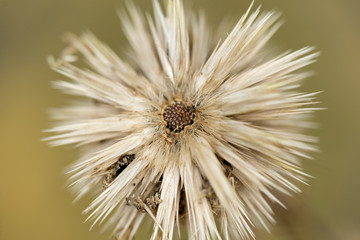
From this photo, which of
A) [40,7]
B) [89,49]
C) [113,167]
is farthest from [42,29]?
[113,167]

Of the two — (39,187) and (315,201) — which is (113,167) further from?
(315,201)

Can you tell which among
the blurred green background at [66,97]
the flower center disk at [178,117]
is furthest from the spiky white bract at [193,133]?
the blurred green background at [66,97]

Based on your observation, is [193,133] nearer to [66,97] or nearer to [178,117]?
[178,117]

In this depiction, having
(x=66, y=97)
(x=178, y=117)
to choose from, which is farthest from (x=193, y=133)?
(x=66, y=97)

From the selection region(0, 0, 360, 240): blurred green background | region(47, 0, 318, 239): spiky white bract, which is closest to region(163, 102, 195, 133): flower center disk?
region(47, 0, 318, 239): spiky white bract

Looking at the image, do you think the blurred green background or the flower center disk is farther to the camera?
the blurred green background

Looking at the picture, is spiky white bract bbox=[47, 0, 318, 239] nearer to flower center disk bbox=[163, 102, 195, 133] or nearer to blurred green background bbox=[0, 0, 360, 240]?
flower center disk bbox=[163, 102, 195, 133]

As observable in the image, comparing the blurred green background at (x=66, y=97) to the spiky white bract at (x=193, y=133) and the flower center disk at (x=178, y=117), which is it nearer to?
the spiky white bract at (x=193, y=133)
